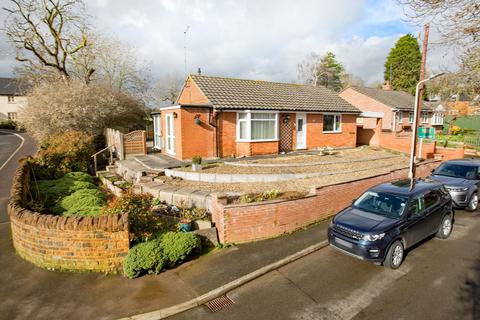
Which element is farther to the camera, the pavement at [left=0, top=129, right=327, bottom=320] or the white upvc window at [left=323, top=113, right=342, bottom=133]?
the white upvc window at [left=323, top=113, right=342, bottom=133]

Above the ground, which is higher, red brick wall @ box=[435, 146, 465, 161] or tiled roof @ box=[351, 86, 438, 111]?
tiled roof @ box=[351, 86, 438, 111]

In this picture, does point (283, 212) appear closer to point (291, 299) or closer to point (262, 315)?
point (291, 299)

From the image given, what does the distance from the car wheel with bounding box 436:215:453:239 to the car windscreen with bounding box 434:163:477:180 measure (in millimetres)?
4121

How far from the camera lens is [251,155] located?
623 inches

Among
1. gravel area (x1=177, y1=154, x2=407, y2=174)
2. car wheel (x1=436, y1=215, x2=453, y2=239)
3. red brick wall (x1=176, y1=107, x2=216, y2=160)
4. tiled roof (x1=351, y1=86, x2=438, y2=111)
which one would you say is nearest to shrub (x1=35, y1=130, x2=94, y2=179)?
red brick wall (x1=176, y1=107, x2=216, y2=160)

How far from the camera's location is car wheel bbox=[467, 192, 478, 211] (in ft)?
33.0

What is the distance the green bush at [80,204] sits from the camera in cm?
791

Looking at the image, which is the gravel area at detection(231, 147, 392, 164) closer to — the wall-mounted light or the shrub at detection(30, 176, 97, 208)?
the wall-mounted light

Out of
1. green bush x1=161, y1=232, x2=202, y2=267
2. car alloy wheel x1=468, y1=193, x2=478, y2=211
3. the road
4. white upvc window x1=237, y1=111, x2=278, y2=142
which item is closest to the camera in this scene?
the road

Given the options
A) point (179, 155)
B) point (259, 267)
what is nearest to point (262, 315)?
point (259, 267)

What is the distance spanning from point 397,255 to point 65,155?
14.8m

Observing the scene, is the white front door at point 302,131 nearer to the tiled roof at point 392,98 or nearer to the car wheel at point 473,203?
the car wheel at point 473,203

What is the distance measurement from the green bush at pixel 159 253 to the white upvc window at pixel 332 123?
15448 mm

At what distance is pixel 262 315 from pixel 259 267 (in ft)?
4.98
